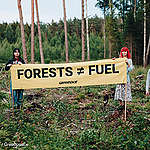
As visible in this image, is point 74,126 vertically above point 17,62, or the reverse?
point 17,62

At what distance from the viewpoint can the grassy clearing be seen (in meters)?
3.83

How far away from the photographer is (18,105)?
565cm

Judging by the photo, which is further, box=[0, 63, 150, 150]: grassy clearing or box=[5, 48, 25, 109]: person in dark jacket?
box=[5, 48, 25, 109]: person in dark jacket

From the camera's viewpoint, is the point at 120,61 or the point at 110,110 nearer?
the point at 120,61

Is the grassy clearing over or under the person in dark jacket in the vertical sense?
under

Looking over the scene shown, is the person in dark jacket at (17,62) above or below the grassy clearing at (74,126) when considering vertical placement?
above

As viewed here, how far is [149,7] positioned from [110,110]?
17670 millimetres

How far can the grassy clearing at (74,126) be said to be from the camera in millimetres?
3826

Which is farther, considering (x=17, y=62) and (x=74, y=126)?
(x=17, y=62)

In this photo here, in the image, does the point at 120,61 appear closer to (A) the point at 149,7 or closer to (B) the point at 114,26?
(A) the point at 149,7

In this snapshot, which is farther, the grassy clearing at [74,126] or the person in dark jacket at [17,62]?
the person in dark jacket at [17,62]

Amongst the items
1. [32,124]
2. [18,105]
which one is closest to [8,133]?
[32,124]

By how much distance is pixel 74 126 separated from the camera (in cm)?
484

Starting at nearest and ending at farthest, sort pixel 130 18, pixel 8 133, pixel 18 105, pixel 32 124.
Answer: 1. pixel 8 133
2. pixel 32 124
3. pixel 18 105
4. pixel 130 18
